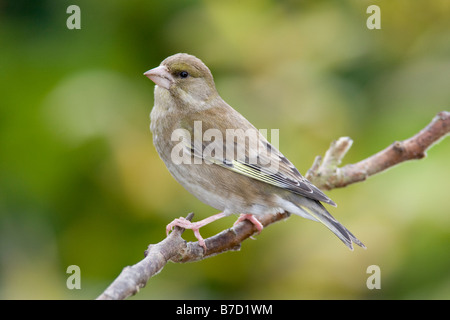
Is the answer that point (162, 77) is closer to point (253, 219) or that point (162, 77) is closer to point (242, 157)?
point (242, 157)

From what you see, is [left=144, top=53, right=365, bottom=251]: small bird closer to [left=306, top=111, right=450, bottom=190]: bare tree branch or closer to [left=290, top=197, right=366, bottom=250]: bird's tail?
[left=290, top=197, right=366, bottom=250]: bird's tail

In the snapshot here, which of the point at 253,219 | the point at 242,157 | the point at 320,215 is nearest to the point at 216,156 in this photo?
the point at 242,157

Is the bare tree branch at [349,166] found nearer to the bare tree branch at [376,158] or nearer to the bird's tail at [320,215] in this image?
the bare tree branch at [376,158]

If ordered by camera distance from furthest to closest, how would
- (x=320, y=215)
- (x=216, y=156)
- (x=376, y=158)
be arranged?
(x=376, y=158)
(x=216, y=156)
(x=320, y=215)

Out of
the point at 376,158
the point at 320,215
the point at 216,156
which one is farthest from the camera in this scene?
the point at 376,158

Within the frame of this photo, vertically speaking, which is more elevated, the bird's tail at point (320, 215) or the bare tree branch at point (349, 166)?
the bare tree branch at point (349, 166)

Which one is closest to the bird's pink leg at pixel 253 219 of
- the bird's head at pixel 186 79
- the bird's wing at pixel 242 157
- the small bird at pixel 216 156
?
the small bird at pixel 216 156
